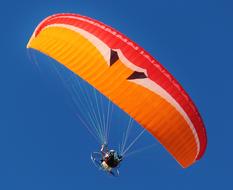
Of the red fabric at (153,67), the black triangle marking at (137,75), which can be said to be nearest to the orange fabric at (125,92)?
the black triangle marking at (137,75)

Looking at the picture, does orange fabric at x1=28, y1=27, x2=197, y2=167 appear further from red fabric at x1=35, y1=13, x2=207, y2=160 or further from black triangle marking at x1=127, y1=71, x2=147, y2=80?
red fabric at x1=35, y1=13, x2=207, y2=160

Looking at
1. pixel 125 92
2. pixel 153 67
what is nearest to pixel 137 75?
pixel 153 67

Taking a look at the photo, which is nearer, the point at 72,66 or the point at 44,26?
the point at 72,66


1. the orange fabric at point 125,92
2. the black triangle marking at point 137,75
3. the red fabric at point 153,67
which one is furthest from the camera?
the red fabric at point 153,67

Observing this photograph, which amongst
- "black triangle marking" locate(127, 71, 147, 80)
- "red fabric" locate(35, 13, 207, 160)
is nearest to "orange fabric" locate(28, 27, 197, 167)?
"black triangle marking" locate(127, 71, 147, 80)

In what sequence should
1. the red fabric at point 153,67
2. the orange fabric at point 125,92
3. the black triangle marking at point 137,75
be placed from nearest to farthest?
the orange fabric at point 125,92, the black triangle marking at point 137,75, the red fabric at point 153,67

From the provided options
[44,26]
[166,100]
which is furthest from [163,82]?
[44,26]

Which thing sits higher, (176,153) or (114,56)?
(114,56)

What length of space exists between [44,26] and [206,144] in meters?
7.51

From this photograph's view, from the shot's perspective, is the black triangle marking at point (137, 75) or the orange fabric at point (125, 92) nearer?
the orange fabric at point (125, 92)

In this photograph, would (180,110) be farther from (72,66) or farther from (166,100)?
(72,66)

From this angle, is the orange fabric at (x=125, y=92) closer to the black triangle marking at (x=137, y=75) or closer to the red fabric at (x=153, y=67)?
the black triangle marking at (x=137, y=75)

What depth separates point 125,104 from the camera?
99.1 feet

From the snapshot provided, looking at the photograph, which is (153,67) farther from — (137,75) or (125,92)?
(125,92)
